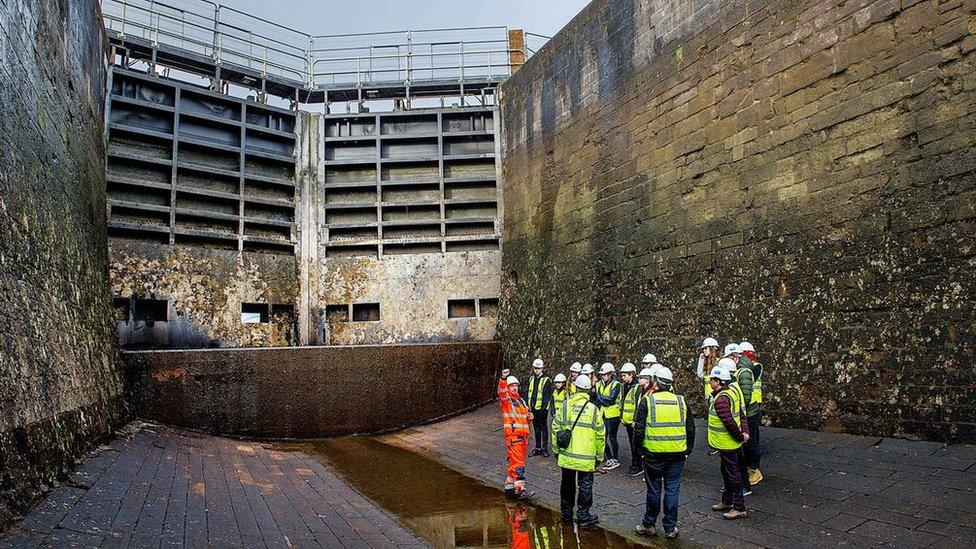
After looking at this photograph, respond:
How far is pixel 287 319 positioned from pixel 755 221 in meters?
10.2

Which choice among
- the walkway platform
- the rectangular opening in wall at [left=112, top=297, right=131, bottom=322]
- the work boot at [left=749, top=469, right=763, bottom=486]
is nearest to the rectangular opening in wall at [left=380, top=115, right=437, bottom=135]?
the rectangular opening in wall at [left=112, top=297, right=131, bottom=322]

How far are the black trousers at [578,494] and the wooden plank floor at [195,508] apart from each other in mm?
1382

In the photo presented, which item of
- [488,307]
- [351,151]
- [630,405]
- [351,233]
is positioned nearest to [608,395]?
[630,405]

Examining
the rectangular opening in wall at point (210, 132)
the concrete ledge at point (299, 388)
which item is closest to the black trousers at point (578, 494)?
the concrete ledge at point (299, 388)

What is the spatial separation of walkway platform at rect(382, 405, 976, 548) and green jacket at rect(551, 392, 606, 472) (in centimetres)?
63

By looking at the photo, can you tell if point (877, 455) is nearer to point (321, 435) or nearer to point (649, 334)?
point (649, 334)

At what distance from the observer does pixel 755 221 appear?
27.0ft

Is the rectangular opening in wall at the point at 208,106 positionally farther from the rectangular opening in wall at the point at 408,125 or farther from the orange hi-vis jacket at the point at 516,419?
the orange hi-vis jacket at the point at 516,419

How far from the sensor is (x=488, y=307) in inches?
587

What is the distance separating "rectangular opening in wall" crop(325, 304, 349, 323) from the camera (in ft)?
49.1

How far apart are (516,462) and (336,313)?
894 centimetres

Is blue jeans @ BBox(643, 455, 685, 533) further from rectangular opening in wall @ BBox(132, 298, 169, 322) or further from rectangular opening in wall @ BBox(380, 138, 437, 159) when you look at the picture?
rectangular opening in wall @ BBox(380, 138, 437, 159)

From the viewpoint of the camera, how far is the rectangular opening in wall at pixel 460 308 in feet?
48.9

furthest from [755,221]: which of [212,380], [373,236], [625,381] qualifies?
[373,236]
